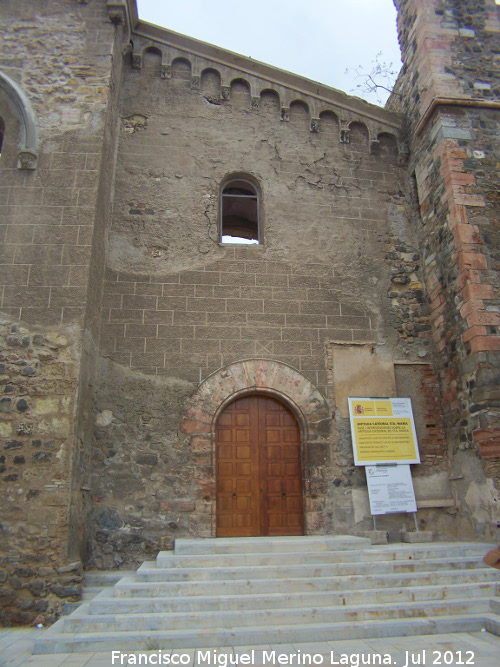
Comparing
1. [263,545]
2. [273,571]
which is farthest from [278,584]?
[263,545]

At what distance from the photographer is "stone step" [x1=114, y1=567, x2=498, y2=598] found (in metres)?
4.95

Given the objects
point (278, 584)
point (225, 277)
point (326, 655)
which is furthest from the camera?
A: point (225, 277)

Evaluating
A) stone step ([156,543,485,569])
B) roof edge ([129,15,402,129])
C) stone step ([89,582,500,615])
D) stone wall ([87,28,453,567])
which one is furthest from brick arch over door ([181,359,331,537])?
roof edge ([129,15,402,129])

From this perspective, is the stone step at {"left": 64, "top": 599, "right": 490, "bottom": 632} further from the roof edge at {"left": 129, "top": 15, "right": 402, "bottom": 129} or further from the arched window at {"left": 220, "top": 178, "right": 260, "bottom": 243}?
the roof edge at {"left": 129, "top": 15, "right": 402, "bottom": 129}

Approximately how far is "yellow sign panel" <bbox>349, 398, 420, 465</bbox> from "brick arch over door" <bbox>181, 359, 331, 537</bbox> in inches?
16.1

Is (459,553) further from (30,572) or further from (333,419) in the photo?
(30,572)

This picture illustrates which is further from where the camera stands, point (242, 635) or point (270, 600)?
point (270, 600)

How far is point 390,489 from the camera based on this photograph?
23.0ft

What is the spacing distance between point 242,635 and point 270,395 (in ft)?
11.0

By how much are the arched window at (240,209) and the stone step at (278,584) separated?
4.79 m

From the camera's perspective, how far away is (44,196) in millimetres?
6773

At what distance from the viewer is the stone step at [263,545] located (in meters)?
5.68

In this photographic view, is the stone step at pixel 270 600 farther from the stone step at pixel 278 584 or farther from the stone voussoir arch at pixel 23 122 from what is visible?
the stone voussoir arch at pixel 23 122

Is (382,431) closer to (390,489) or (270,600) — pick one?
(390,489)
